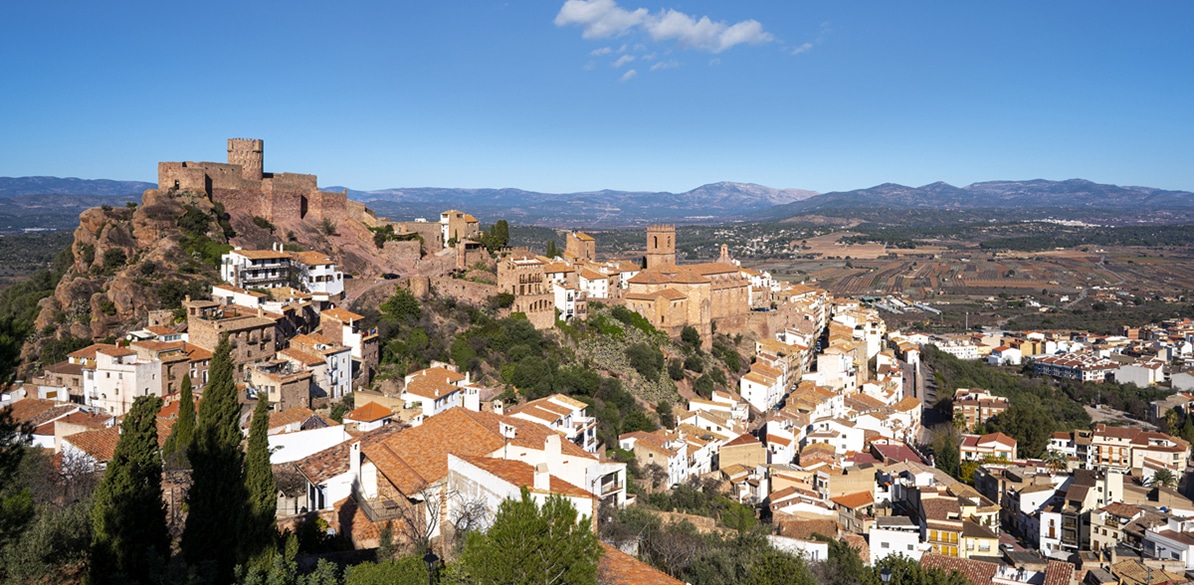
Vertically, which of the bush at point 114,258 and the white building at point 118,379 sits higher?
the bush at point 114,258

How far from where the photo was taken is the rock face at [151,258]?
2697cm

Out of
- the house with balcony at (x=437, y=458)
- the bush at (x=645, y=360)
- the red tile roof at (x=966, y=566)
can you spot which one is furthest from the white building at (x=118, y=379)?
the red tile roof at (x=966, y=566)

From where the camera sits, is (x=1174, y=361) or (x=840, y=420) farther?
(x=1174, y=361)

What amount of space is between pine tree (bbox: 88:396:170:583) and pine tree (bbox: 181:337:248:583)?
0.41 metres

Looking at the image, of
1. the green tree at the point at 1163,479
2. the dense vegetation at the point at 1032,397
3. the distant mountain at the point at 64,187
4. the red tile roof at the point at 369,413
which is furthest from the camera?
the distant mountain at the point at 64,187

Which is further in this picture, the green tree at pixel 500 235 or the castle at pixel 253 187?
the green tree at pixel 500 235

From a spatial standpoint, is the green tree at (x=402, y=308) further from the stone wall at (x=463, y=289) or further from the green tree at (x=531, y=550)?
the green tree at (x=531, y=550)

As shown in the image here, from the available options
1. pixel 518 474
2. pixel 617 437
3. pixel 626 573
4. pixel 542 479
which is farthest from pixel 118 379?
pixel 626 573

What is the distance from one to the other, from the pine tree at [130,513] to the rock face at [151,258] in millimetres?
16607

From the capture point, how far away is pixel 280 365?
24.2 meters

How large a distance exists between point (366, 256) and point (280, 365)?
13334 millimetres

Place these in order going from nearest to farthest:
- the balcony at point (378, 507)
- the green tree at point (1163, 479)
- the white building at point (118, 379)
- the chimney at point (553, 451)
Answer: the chimney at point (553, 451), the balcony at point (378, 507), the white building at point (118, 379), the green tree at point (1163, 479)

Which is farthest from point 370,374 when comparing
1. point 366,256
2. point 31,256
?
point 31,256

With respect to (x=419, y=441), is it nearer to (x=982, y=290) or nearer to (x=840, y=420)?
(x=840, y=420)
